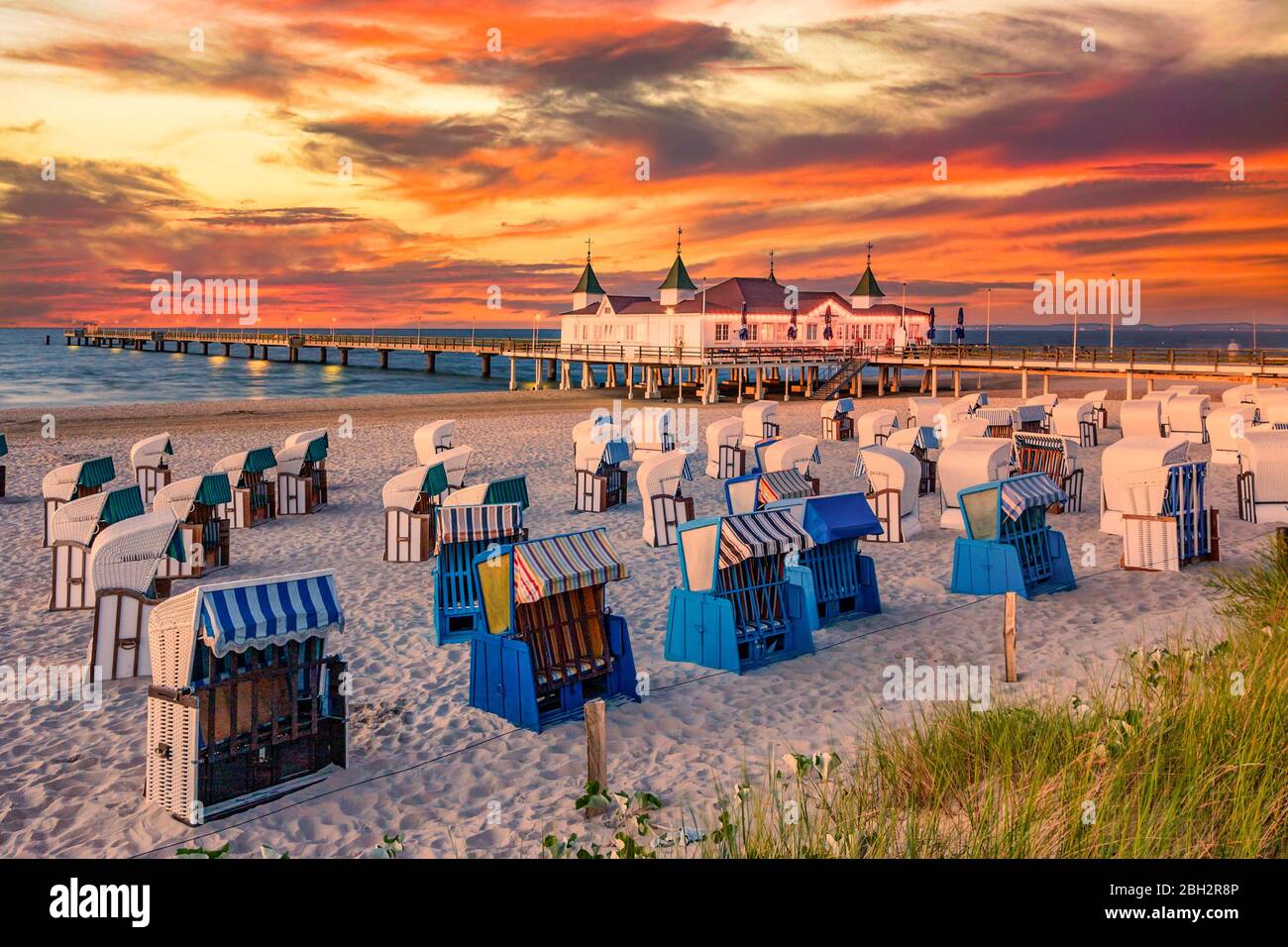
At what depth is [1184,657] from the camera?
23.3ft

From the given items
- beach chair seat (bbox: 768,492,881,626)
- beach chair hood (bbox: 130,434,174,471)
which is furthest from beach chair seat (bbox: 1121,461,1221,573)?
beach chair hood (bbox: 130,434,174,471)

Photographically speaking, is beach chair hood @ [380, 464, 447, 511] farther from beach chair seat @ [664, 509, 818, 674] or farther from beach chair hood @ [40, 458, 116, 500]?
beach chair seat @ [664, 509, 818, 674]

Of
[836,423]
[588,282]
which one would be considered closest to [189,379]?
[588,282]

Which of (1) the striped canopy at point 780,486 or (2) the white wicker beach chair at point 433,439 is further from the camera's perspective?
(2) the white wicker beach chair at point 433,439

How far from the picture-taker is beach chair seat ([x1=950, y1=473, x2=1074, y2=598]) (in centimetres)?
1159

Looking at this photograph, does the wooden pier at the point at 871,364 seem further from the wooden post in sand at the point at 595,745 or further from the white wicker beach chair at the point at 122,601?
the wooden post in sand at the point at 595,745

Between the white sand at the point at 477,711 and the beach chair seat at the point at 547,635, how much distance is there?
0.24m

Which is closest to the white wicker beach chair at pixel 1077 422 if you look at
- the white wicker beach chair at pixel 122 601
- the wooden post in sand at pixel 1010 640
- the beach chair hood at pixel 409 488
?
the beach chair hood at pixel 409 488

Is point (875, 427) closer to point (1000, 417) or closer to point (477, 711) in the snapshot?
point (1000, 417)

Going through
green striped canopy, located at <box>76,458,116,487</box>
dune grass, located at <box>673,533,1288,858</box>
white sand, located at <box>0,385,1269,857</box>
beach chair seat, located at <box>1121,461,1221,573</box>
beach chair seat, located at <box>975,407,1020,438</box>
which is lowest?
white sand, located at <box>0,385,1269,857</box>

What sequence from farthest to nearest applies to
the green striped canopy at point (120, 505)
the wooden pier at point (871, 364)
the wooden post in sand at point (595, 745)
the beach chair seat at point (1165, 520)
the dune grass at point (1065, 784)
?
the wooden pier at point (871, 364) → the beach chair seat at point (1165, 520) → the green striped canopy at point (120, 505) → the wooden post in sand at point (595, 745) → the dune grass at point (1065, 784)

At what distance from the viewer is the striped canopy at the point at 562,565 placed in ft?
25.8

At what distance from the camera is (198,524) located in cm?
1323
